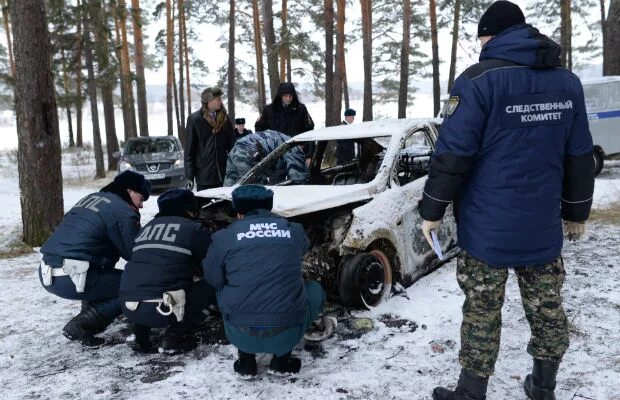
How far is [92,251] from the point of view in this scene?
3699mm

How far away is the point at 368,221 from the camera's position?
396 centimetres

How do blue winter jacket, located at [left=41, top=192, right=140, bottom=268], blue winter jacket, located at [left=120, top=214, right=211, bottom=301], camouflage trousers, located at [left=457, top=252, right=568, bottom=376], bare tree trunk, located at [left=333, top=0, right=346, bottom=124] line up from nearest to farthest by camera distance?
1. camouflage trousers, located at [left=457, top=252, right=568, bottom=376]
2. blue winter jacket, located at [left=120, top=214, right=211, bottom=301]
3. blue winter jacket, located at [left=41, top=192, right=140, bottom=268]
4. bare tree trunk, located at [left=333, top=0, right=346, bottom=124]

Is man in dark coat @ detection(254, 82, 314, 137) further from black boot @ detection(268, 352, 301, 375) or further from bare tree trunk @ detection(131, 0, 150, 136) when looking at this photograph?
bare tree trunk @ detection(131, 0, 150, 136)

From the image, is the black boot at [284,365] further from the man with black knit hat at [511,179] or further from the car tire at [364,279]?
the man with black knit hat at [511,179]

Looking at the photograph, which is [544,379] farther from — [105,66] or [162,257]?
[105,66]

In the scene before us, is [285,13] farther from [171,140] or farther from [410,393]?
[410,393]

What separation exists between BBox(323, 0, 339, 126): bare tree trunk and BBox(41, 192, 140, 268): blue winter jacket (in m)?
12.5

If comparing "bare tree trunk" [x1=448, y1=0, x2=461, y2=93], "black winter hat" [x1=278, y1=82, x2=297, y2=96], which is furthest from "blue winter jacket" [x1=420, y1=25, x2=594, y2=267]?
"bare tree trunk" [x1=448, y1=0, x2=461, y2=93]

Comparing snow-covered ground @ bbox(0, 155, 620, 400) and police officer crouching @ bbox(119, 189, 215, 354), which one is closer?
snow-covered ground @ bbox(0, 155, 620, 400)

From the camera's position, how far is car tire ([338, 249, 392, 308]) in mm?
3842

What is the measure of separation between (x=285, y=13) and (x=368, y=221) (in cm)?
2488

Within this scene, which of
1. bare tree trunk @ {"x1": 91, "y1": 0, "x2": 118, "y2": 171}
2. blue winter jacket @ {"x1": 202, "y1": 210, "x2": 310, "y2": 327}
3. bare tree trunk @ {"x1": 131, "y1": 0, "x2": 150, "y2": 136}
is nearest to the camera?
blue winter jacket @ {"x1": 202, "y1": 210, "x2": 310, "y2": 327}

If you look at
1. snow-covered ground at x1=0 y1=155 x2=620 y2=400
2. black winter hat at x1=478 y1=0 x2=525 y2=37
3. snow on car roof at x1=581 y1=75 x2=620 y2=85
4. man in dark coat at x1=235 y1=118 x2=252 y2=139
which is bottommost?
snow-covered ground at x1=0 y1=155 x2=620 y2=400

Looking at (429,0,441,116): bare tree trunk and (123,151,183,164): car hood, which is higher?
(429,0,441,116): bare tree trunk
